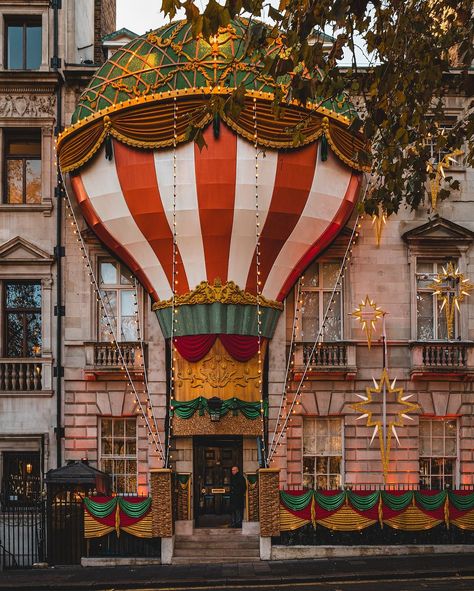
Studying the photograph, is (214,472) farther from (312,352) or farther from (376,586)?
(376,586)

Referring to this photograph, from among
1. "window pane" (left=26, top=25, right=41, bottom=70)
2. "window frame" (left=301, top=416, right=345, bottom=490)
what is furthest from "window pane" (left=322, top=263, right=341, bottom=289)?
"window pane" (left=26, top=25, right=41, bottom=70)

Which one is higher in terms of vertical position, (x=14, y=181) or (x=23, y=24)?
(x=23, y=24)

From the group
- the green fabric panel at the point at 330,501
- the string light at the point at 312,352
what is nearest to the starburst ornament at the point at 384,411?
the string light at the point at 312,352

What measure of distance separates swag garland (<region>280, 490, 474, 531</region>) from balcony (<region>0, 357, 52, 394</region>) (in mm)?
7346

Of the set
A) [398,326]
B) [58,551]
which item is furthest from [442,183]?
[58,551]

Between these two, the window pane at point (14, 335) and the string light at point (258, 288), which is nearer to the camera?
the string light at point (258, 288)

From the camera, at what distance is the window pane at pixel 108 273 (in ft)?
81.2

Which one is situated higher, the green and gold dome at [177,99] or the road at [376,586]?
the green and gold dome at [177,99]

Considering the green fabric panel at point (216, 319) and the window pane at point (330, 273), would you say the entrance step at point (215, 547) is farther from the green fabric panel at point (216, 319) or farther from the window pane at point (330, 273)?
the window pane at point (330, 273)

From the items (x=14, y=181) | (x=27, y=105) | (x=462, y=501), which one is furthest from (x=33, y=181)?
(x=462, y=501)

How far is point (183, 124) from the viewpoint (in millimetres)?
22016

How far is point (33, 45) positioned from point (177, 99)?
19.4 ft

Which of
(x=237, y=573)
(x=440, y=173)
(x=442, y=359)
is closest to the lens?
(x=237, y=573)

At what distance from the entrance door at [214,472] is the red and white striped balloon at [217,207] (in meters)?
4.14
